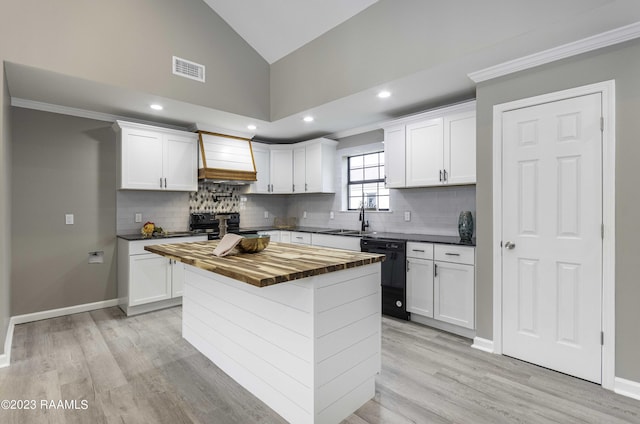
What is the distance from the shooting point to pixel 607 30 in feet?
7.26

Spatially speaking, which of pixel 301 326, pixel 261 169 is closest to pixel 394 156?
pixel 261 169

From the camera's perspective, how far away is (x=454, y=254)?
323 centimetres

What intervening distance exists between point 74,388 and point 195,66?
3.23m

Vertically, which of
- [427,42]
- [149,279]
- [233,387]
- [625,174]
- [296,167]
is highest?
[427,42]

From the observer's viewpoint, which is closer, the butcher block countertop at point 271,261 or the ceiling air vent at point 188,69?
the butcher block countertop at point 271,261

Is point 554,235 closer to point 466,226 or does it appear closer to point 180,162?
point 466,226

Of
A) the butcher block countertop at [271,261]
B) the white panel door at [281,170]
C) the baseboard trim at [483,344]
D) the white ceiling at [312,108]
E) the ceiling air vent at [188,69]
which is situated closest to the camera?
the butcher block countertop at [271,261]

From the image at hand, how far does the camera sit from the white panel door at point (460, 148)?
11.1ft

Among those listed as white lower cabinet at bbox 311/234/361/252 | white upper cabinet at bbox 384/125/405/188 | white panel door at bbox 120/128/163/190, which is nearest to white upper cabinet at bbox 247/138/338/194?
white lower cabinet at bbox 311/234/361/252

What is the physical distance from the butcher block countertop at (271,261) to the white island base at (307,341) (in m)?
0.07

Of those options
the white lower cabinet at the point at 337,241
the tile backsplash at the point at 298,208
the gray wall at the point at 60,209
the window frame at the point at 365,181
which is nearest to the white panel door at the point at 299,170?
the tile backsplash at the point at 298,208

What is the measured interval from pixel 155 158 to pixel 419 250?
136 inches

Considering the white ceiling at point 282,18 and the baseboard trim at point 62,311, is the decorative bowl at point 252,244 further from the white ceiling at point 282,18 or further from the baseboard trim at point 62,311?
the baseboard trim at point 62,311

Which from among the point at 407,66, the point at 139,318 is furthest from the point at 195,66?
the point at 139,318
